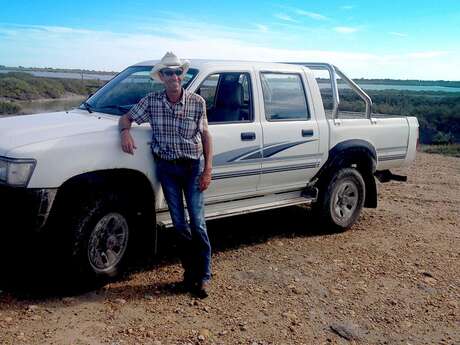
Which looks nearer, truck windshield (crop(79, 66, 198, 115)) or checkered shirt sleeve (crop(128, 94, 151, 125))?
checkered shirt sleeve (crop(128, 94, 151, 125))

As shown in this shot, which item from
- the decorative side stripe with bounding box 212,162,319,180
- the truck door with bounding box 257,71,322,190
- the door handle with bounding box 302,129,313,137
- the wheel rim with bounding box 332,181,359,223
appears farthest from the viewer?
the wheel rim with bounding box 332,181,359,223

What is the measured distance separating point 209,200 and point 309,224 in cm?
216

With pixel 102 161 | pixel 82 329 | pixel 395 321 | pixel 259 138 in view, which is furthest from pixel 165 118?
pixel 395 321

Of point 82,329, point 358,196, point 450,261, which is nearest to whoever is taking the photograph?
point 82,329

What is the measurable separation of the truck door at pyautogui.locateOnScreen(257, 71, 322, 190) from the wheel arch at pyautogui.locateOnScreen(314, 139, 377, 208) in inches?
8.2

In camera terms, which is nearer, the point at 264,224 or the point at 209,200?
the point at 209,200

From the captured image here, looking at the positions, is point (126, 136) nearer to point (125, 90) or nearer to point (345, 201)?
point (125, 90)

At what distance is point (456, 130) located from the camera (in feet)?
82.1

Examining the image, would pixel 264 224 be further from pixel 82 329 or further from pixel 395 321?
pixel 82 329

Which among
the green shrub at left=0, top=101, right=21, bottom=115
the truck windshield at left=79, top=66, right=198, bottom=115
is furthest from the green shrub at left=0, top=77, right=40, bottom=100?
the truck windshield at left=79, top=66, right=198, bottom=115

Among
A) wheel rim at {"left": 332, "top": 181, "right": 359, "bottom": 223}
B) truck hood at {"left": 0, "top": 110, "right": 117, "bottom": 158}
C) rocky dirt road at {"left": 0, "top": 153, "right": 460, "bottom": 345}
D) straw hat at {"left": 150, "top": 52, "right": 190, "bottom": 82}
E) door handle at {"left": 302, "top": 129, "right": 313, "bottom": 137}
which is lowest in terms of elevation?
rocky dirt road at {"left": 0, "top": 153, "right": 460, "bottom": 345}

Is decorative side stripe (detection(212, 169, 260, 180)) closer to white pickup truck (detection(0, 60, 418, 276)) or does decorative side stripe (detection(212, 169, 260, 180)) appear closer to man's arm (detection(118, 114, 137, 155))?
white pickup truck (detection(0, 60, 418, 276))

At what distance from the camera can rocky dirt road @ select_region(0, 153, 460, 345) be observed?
376 centimetres

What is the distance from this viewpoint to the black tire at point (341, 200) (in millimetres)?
6207
